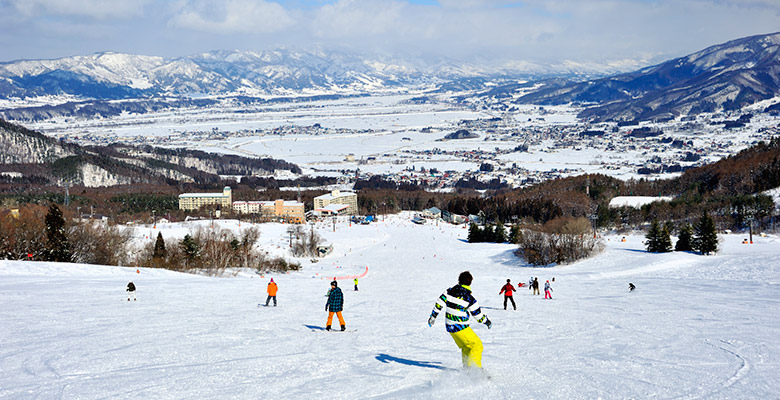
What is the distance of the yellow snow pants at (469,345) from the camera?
889cm

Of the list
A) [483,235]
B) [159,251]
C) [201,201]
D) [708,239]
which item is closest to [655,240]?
[708,239]

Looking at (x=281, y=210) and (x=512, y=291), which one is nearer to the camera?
(x=512, y=291)

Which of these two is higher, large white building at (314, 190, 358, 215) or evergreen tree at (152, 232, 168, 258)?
large white building at (314, 190, 358, 215)

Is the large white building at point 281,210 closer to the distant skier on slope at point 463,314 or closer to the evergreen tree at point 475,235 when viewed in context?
the evergreen tree at point 475,235

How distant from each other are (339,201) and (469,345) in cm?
12268

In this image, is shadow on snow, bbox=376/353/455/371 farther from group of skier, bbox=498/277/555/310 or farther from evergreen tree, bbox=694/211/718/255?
evergreen tree, bbox=694/211/718/255

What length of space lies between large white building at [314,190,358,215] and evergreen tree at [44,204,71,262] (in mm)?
85470

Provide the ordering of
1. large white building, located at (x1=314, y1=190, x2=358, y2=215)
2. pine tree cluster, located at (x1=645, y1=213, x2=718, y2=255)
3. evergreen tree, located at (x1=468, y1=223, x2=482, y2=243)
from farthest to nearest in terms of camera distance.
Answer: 1. large white building, located at (x1=314, y1=190, x2=358, y2=215)
2. evergreen tree, located at (x1=468, y1=223, x2=482, y2=243)
3. pine tree cluster, located at (x1=645, y1=213, x2=718, y2=255)

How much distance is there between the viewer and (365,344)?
1245 centimetres

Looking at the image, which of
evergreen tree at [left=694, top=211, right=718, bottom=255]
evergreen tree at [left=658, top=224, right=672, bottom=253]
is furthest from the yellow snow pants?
evergreen tree at [left=658, top=224, right=672, bottom=253]

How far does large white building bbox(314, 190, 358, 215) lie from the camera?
12675 cm

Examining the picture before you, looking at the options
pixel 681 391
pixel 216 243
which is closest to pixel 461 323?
pixel 681 391

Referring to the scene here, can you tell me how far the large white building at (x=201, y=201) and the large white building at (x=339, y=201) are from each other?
1953 centimetres

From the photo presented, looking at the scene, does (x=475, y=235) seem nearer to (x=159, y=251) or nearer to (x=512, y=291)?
(x=159, y=251)
